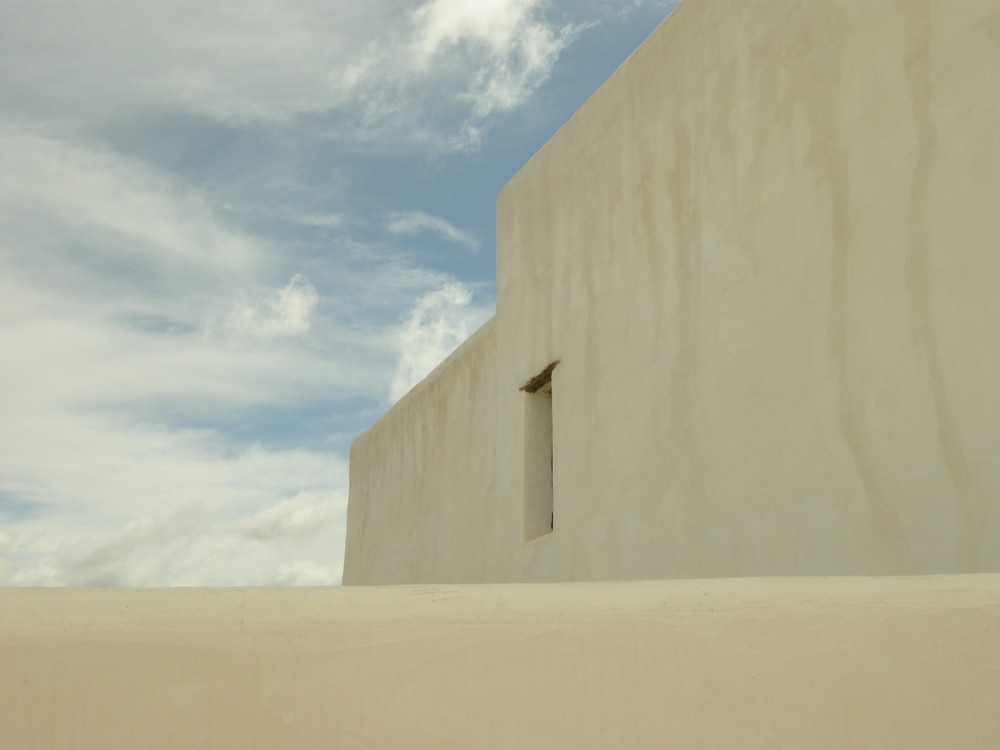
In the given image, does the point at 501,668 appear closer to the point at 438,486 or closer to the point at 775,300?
the point at 775,300

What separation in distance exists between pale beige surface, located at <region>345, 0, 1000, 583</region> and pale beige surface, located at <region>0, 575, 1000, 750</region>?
1.43 metres

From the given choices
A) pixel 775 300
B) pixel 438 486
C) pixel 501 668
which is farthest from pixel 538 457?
pixel 501 668

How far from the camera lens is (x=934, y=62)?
3.61 metres

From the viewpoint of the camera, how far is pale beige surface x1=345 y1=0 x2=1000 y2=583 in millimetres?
3404

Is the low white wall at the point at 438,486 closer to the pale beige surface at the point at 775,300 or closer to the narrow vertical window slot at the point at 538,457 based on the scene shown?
the narrow vertical window slot at the point at 538,457

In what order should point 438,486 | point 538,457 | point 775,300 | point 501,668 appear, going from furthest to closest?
point 438,486 → point 538,457 → point 775,300 → point 501,668

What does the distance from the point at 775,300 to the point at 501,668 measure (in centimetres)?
276

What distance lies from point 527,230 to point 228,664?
5221 mm

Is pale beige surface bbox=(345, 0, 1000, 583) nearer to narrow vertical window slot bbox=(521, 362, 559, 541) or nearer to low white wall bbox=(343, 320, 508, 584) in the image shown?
narrow vertical window slot bbox=(521, 362, 559, 541)

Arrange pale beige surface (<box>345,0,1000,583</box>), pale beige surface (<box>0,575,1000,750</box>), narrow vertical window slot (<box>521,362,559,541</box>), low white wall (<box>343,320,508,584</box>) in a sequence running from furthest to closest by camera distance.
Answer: low white wall (<box>343,320,508,584</box>) < narrow vertical window slot (<box>521,362,559,541</box>) < pale beige surface (<box>345,0,1000,583</box>) < pale beige surface (<box>0,575,1000,750</box>)

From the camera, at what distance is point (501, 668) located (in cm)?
180

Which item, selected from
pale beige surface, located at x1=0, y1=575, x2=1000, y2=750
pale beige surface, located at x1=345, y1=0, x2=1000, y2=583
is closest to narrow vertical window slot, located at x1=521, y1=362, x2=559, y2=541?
pale beige surface, located at x1=345, y1=0, x2=1000, y2=583

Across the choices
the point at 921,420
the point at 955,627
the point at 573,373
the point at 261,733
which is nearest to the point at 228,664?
the point at 261,733

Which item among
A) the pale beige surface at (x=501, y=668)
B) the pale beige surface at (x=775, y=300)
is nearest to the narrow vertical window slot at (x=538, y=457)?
the pale beige surface at (x=775, y=300)
